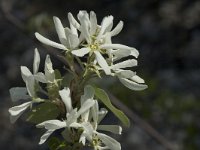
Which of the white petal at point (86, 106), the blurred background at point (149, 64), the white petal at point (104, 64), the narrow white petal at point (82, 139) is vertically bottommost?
the blurred background at point (149, 64)

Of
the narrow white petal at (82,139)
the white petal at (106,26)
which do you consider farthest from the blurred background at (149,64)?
the narrow white petal at (82,139)

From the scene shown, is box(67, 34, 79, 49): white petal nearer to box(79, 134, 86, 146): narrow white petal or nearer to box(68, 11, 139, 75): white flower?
box(68, 11, 139, 75): white flower

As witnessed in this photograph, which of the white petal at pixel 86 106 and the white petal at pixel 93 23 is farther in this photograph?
the white petal at pixel 93 23

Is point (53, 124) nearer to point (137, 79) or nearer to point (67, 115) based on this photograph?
point (67, 115)

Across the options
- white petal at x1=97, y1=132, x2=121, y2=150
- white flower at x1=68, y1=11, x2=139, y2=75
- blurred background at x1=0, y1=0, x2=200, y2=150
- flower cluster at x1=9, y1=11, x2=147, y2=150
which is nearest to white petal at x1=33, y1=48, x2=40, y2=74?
flower cluster at x1=9, y1=11, x2=147, y2=150

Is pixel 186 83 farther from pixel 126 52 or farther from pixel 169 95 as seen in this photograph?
pixel 126 52

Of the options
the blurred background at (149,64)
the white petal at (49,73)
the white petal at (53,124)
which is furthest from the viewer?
the blurred background at (149,64)

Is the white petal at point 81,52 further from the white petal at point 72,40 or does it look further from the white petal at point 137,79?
the white petal at point 137,79
